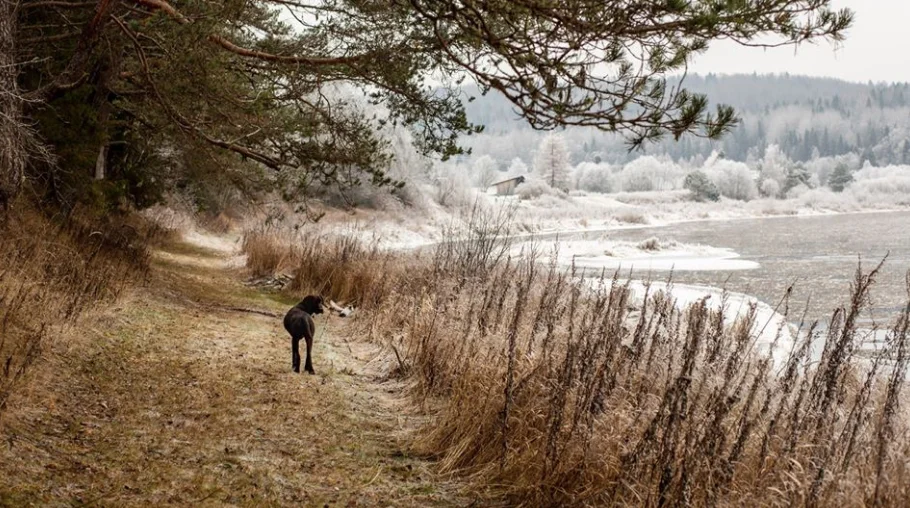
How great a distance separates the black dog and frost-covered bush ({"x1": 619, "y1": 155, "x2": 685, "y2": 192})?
93880mm

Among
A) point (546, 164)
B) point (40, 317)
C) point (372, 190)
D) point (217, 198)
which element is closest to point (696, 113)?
point (40, 317)

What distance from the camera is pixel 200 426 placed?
4090 mm

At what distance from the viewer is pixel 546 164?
7462 cm

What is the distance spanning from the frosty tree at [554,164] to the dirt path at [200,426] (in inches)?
2676

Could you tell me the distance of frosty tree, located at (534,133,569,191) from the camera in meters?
73.2

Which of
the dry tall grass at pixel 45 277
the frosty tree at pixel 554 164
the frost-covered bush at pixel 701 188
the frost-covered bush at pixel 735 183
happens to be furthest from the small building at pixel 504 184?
the dry tall grass at pixel 45 277

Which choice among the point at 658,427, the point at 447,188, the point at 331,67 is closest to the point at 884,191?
the point at 447,188

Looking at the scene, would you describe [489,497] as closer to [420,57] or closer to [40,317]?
[40,317]

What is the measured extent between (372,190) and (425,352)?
2759 centimetres

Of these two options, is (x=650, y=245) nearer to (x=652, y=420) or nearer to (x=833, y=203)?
(x=652, y=420)

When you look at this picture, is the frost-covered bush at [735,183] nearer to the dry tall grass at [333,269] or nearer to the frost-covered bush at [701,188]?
the frost-covered bush at [701,188]

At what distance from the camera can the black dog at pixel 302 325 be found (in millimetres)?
5355

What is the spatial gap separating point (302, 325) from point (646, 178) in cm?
9713

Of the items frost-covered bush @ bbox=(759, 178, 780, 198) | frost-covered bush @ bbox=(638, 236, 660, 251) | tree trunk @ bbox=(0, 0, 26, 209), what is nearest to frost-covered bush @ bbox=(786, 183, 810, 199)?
frost-covered bush @ bbox=(759, 178, 780, 198)
